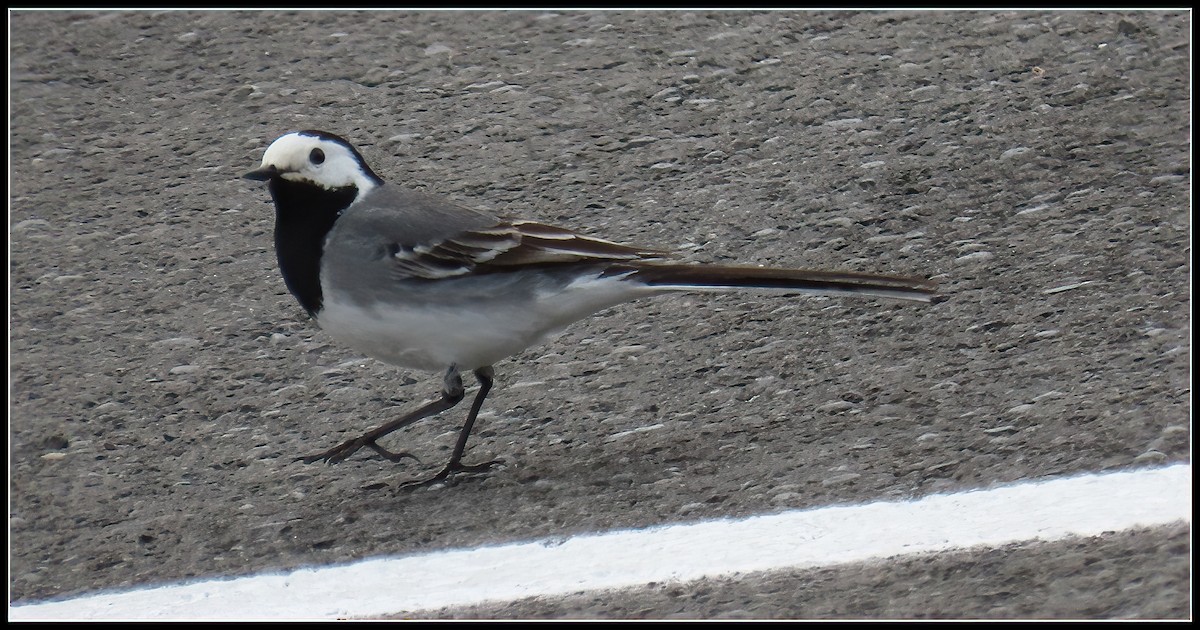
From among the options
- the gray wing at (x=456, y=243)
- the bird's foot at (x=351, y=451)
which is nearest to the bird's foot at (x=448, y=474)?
the bird's foot at (x=351, y=451)

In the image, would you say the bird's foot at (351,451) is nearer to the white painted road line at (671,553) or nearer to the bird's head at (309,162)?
the white painted road line at (671,553)

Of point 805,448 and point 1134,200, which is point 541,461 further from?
point 1134,200

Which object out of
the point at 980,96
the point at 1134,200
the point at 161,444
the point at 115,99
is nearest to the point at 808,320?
the point at 1134,200

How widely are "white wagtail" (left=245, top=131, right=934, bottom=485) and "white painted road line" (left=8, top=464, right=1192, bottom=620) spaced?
59 cm

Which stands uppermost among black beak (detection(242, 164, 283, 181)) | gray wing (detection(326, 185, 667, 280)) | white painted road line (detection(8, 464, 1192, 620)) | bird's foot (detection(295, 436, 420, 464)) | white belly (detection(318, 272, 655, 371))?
black beak (detection(242, 164, 283, 181))

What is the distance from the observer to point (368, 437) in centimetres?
440

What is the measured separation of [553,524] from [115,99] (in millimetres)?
3732

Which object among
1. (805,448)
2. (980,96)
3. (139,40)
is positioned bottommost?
(805,448)

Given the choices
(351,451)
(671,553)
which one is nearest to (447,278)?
(351,451)

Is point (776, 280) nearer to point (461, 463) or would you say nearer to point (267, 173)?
point (461, 463)

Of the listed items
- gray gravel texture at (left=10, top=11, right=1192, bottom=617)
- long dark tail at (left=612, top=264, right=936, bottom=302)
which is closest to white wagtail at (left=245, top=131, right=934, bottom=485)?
long dark tail at (left=612, top=264, right=936, bottom=302)

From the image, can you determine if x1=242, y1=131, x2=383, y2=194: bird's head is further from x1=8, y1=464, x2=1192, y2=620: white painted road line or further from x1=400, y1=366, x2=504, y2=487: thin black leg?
x1=8, y1=464, x2=1192, y2=620: white painted road line

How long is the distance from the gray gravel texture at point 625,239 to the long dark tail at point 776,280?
1.27ft

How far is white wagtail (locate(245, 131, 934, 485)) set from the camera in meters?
4.22
